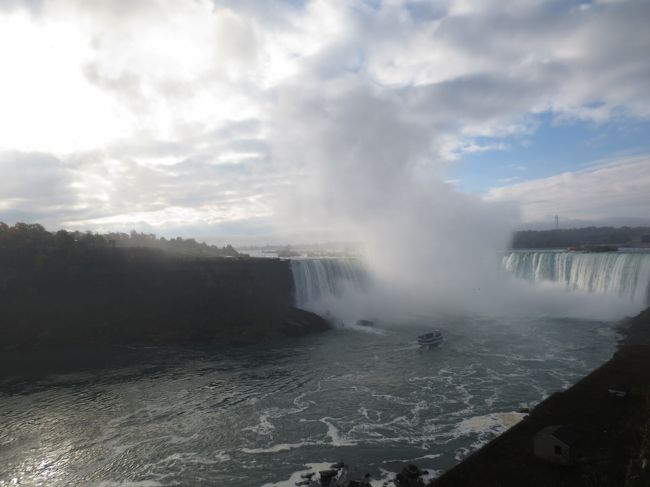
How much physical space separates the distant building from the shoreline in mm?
210

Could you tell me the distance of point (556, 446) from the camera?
1440 centimetres

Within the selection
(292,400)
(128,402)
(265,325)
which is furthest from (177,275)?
(292,400)

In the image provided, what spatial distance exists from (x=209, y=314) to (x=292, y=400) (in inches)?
1008

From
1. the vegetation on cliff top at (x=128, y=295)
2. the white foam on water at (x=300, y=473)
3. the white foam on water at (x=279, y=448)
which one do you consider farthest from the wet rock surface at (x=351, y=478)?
the vegetation on cliff top at (x=128, y=295)

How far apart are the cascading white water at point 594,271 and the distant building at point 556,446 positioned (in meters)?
42.0

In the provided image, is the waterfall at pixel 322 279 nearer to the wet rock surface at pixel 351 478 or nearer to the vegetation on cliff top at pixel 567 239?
the wet rock surface at pixel 351 478

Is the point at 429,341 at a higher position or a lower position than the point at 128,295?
lower

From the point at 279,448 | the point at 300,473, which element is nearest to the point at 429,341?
the point at 279,448

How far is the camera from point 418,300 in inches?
2483

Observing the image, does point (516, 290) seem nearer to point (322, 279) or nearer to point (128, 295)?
point (322, 279)

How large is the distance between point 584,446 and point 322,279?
4513 centimetres

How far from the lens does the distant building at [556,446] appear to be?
1416 cm

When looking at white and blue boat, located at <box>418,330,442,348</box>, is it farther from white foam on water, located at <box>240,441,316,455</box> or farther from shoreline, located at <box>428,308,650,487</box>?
white foam on water, located at <box>240,441,316,455</box>

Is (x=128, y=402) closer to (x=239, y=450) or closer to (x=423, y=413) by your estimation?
(x=239, y=450)
